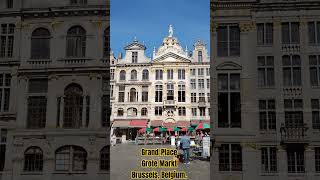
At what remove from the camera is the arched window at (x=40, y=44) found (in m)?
6.14

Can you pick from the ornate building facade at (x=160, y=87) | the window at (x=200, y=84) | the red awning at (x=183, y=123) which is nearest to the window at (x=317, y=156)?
the ornate building facade at (x=160, y=87)

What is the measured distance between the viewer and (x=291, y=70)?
5828mm

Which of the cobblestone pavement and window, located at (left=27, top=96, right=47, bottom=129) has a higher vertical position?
window, located at (left=27, top=96, right=47, bottom=129)

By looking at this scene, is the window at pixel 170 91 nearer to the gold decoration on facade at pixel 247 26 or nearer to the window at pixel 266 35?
the gold decoration on facade at pixel 247 26

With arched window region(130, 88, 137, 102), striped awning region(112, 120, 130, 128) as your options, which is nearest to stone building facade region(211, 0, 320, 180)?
arched window region(130, 88, 137, 102)

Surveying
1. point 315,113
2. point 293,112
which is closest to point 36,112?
point 293,112

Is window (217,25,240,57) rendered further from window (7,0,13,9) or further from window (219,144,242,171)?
window (7,0,13,9)

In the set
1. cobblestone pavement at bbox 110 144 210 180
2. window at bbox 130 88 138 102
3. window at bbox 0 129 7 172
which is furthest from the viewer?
window at bbox 0 129 7 172

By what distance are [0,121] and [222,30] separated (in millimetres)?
3433

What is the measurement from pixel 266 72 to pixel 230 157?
1.27m

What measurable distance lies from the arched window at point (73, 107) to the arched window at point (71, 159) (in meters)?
0.34

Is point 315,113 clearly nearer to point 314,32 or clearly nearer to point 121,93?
point 314,32

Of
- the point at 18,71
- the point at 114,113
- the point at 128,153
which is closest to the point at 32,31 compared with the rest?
the point at 18,71

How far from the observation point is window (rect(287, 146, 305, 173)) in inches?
227
